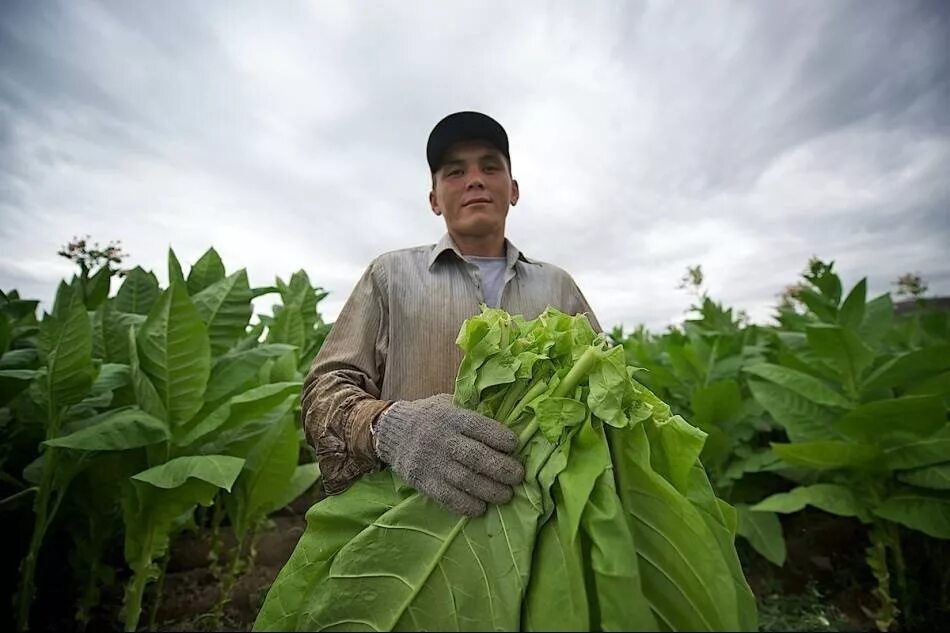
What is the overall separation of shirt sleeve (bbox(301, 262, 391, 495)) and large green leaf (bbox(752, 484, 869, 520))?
235 centimetres

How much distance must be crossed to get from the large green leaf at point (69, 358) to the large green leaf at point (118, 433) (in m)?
0.16

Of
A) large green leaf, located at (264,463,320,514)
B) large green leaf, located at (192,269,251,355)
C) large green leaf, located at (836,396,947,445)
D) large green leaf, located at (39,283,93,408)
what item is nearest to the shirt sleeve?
large green leaf, located at (192,269,251,355)

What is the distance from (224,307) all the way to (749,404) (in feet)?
11.6

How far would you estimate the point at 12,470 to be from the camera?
2.44m

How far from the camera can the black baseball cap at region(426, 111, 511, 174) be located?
6.74 ft

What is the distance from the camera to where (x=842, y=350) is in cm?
276

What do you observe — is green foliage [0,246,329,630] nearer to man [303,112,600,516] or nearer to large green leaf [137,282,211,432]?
large green leaf [137,282,211,432]

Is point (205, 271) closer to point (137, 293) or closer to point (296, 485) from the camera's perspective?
point (137, 293)

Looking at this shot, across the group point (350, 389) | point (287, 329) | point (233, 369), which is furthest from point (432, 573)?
point (287, 329)

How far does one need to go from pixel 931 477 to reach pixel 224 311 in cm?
378

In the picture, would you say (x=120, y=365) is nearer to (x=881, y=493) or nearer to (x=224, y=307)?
(x=224, y=307)

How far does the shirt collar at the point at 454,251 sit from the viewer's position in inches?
78.6

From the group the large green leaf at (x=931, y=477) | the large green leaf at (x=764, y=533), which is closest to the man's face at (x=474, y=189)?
the large green leaf at (x=764, y=533)

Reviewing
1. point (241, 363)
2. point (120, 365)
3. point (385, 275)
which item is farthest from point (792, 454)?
point (120, 365)
